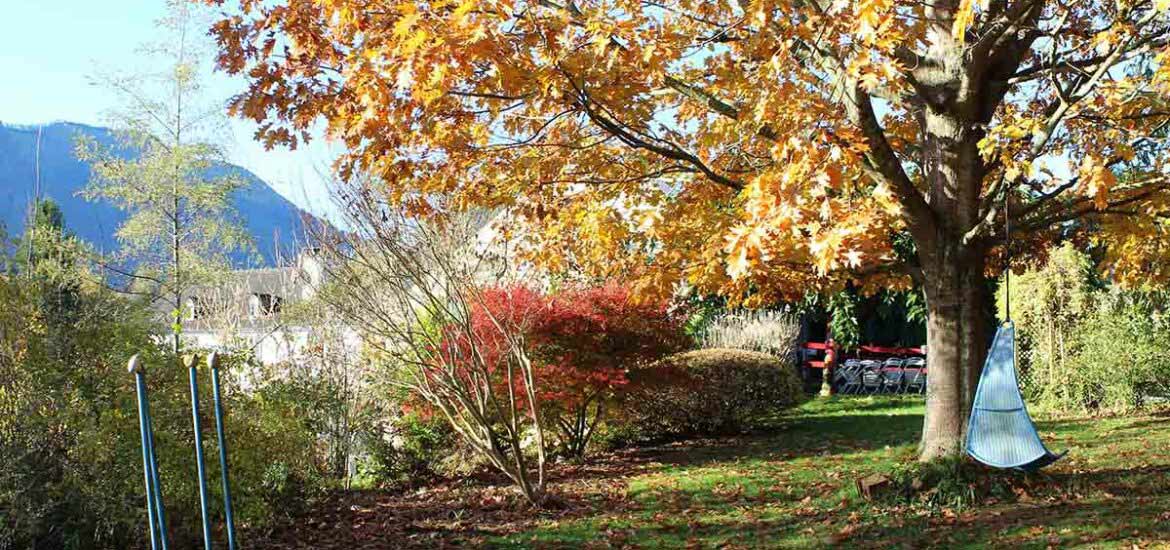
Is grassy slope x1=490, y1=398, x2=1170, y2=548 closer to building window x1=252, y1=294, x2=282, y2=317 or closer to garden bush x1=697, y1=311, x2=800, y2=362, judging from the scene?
garden bush x1=697, y1=311, x2=800, y2=362

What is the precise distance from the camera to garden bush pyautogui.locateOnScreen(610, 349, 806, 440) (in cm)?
1180

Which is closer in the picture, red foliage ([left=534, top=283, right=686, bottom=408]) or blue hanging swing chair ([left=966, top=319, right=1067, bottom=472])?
blue hanging swing chair ([left=966, top=319, right=1067, bottom=472])

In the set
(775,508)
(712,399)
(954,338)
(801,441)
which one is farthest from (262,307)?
(954,338)

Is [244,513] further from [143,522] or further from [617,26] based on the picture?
[617,26]

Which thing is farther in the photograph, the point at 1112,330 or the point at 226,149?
the point at 226,149

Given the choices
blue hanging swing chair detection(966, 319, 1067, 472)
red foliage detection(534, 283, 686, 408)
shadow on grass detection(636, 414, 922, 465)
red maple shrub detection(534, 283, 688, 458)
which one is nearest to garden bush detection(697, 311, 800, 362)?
shadow on grass detection(636, 414, 922, 465)

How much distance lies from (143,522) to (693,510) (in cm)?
395

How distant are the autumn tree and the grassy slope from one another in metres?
0.97

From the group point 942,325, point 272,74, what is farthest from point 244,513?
point 942,325

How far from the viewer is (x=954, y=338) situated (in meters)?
7.58

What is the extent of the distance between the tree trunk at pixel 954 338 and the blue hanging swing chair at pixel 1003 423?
1.01m

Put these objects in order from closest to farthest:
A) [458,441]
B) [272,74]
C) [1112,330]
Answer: [272,74], [458,441], [1112,330]

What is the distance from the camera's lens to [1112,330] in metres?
12.8

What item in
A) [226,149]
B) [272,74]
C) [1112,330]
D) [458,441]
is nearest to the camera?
[272,74]
